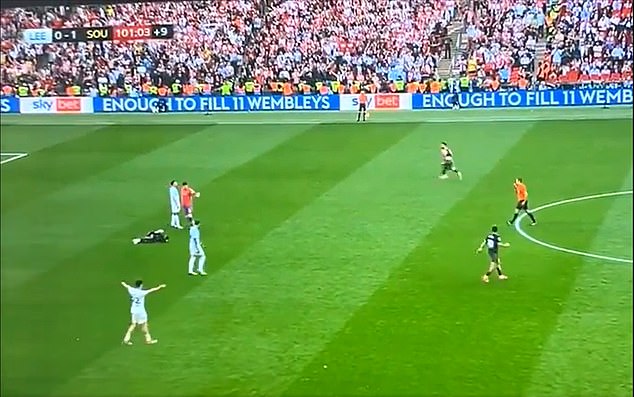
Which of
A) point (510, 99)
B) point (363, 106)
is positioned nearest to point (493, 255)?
point (510, 99)

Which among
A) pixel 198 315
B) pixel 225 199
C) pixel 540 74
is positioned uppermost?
pixel 540 74

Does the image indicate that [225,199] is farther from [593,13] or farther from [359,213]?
[593,13]

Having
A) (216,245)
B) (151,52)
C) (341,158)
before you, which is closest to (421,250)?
(216,245)

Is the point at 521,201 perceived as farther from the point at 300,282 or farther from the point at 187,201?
the point at 187,201

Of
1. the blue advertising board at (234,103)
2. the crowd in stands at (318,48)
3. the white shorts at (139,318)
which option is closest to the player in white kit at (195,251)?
the blue advertising board at (234,103)

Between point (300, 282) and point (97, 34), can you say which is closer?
point (97, 34)

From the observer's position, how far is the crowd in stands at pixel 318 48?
337 centimetres

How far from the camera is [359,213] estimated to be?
5508 mm

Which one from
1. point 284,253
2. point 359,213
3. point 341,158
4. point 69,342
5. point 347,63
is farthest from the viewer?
point 341,158

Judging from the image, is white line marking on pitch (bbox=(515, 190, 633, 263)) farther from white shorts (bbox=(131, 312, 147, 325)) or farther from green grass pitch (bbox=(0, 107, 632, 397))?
white shorts (bbox=(131, 312, 147, 325))

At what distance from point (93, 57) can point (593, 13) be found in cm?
166

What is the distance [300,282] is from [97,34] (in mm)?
1594

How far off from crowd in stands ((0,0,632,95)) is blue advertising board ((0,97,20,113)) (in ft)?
0.09

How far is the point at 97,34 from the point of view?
3.30m
